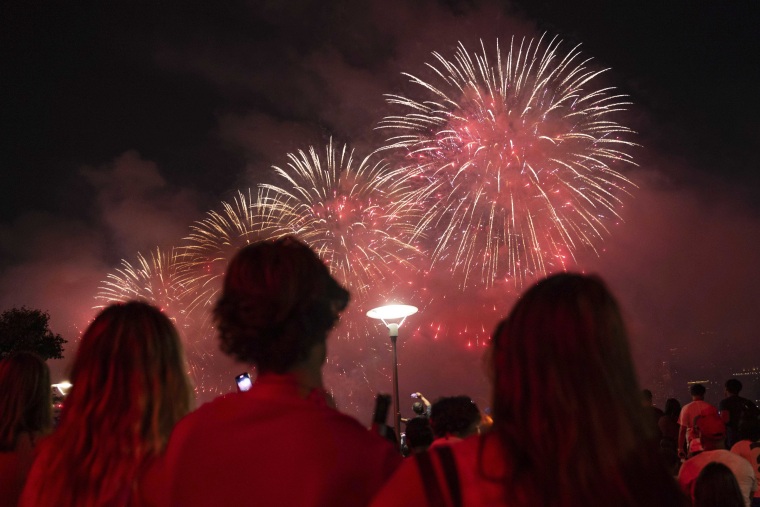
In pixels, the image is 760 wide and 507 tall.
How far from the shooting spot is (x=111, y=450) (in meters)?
2.98

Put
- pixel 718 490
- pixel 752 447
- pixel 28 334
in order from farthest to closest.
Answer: pixel 28 334
pixel 752 447
pixel 718 490

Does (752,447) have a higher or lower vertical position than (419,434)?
lower

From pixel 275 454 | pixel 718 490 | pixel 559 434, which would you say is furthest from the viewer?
pixel 718 490

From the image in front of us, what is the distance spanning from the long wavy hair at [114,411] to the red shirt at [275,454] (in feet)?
2.12

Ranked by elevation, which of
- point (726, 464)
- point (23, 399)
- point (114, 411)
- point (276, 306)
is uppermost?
point (276, 306)

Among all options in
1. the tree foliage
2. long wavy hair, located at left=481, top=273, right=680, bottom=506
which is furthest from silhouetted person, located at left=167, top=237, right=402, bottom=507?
the tree foliage

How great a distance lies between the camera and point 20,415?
3857 millimetres

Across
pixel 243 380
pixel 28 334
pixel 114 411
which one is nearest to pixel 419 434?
pixel 243 380

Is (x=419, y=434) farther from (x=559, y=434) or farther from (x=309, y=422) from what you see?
(x=559, y=434)

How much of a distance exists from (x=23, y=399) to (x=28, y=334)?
1957 inches

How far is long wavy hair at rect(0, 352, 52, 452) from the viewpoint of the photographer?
3.81 metres

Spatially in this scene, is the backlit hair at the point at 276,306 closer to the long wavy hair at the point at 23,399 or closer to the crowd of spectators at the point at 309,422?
the crowd of spectators at the point at 309,422

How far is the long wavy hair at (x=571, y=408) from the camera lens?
1.85 metres

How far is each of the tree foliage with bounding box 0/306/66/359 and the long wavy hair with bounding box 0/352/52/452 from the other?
155 ft
